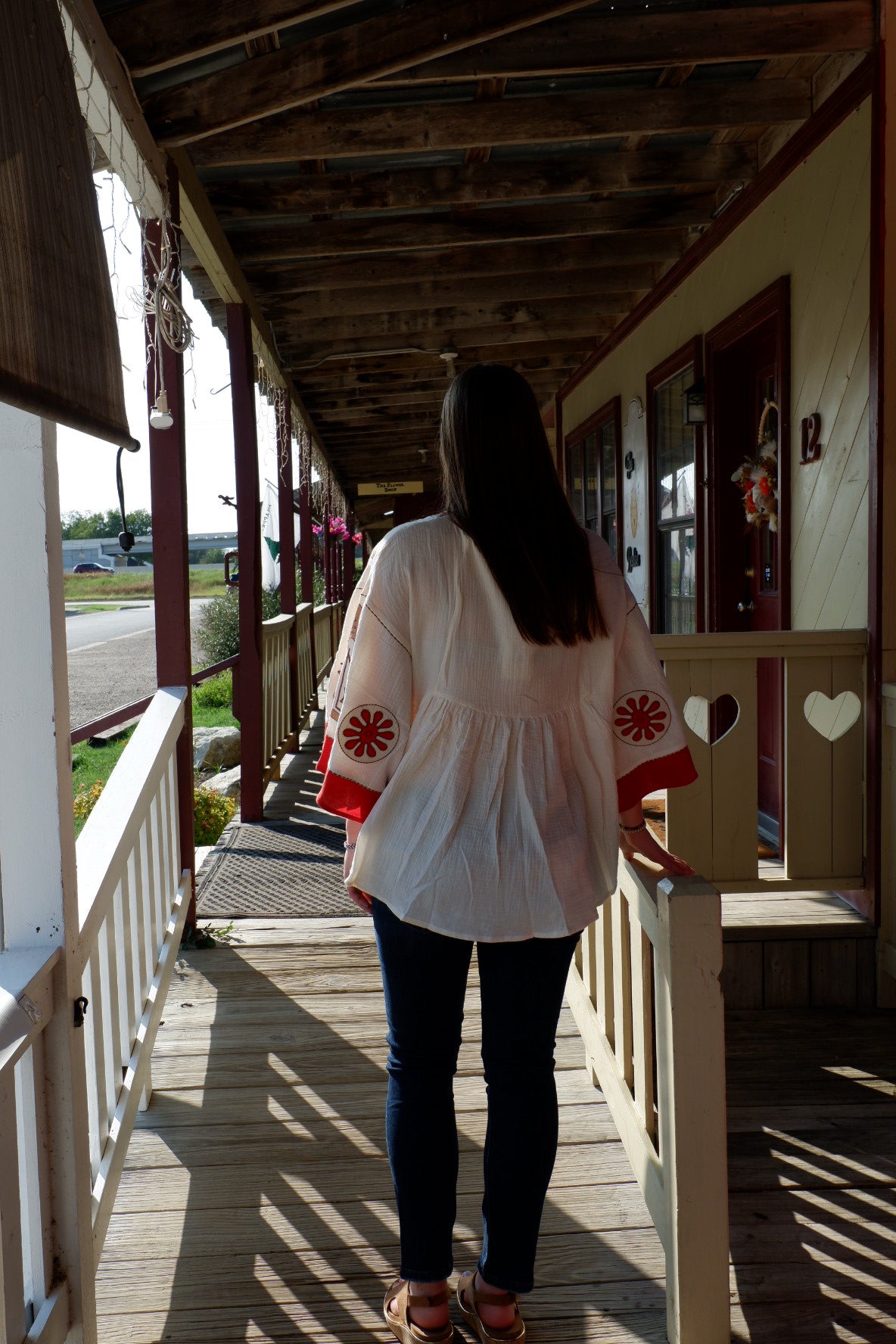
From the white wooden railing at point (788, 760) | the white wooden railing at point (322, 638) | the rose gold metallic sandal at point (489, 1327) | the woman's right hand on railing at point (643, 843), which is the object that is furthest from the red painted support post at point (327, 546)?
the rose gold metallic sandal at point (489, 1327)

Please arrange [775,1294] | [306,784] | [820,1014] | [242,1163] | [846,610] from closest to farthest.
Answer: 1. [775,1294]
2. [242,1163]
3. [820,1014]
4. [846,610]
5. [306,784]

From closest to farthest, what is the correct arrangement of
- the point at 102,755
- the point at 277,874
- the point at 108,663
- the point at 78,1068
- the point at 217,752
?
the point at 78,1068 < the point at 277,874 < the point at 217,752 < the point at 102,755 < the point at 108,663

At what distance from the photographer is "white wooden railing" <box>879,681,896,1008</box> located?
329 cm

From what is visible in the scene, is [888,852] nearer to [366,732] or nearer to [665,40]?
[366,732]

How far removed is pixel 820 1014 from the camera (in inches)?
132

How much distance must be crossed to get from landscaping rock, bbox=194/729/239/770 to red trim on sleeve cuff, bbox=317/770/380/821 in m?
8.63

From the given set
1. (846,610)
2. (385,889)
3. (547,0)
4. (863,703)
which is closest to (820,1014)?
(863,703)

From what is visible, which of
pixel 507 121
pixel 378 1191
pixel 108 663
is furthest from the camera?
pixel 108 663

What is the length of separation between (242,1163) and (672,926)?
131 centimetres

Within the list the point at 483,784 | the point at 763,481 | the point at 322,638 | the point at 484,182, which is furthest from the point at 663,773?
the point at 322,638

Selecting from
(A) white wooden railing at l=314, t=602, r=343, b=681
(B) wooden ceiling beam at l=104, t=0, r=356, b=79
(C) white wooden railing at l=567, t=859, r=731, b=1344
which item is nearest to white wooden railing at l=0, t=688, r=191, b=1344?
(C) white wooden railing at l=567, t=859, r=731, b=1344

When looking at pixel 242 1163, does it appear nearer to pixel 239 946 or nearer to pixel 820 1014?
pixel 239 946

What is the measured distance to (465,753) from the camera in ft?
5.33

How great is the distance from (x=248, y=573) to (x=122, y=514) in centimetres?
366
